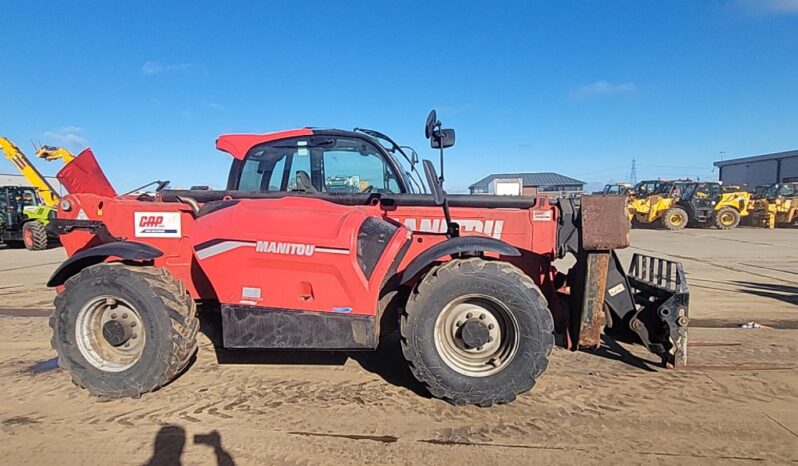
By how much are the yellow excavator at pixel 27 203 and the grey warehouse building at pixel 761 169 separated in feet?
168

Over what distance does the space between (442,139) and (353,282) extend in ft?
4.46

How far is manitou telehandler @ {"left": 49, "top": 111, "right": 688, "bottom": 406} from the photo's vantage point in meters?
3.52

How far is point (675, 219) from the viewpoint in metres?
22.9

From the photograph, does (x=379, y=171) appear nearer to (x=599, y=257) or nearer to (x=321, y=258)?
(x=321, y=258)

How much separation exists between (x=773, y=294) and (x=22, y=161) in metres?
24.6

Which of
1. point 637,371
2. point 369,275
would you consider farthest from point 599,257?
point 369,275

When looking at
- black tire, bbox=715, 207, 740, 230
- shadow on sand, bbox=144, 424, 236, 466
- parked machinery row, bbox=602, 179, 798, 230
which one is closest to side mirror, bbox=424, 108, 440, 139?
shadow on sand, bbox=144, 424, 236, 466

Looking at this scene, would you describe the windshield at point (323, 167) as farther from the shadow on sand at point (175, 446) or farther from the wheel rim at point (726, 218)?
the wheel rim at point (726, 218)

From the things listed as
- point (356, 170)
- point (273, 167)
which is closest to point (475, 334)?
point (356, 170)

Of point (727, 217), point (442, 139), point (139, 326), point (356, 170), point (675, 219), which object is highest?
point (442, 139)

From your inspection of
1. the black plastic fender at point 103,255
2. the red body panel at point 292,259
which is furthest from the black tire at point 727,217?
the black plastic fender at point 103,255

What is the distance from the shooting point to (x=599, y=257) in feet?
12.4

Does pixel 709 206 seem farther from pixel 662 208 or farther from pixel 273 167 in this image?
pixel 273 167

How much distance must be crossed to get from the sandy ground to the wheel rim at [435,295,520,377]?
0.33 meters
